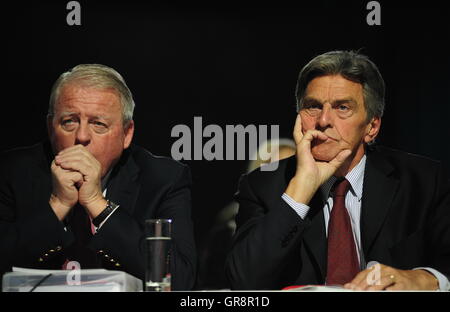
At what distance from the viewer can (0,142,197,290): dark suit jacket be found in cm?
289

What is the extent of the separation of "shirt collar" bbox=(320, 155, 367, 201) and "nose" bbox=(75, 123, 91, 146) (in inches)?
40.5

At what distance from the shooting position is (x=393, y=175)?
3.16m

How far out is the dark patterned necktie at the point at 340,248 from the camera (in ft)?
9.60

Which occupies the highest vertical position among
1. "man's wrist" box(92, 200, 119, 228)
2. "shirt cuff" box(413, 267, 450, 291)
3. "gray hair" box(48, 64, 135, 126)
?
"gray hair" box(48, 64, 135, 126)

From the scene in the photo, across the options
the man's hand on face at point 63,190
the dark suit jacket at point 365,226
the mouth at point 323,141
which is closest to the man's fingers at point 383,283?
the dark suit jacket at point 365,226

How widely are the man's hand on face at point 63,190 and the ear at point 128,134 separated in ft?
1.34

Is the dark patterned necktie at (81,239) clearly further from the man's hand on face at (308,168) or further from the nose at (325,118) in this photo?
the nose at (325,118)

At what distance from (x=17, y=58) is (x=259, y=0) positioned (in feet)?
3.94

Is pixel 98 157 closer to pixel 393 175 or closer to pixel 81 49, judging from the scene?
pixel 81 49

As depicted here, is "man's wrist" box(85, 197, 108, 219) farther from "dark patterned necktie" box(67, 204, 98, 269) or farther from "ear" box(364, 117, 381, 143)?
"ear" box(364, 117, 381, 143)

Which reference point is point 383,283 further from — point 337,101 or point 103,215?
point 103,215

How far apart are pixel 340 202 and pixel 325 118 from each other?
365 mm

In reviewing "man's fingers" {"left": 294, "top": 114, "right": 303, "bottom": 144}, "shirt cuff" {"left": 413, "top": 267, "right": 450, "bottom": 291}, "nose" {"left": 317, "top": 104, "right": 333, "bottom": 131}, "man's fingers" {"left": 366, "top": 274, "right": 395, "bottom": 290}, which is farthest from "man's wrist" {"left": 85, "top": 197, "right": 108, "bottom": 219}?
"shirt cuff" {"left": 413, "top": 267, "right": 450, "bottom": 291}

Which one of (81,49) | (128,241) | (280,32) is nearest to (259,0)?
(280,32)
